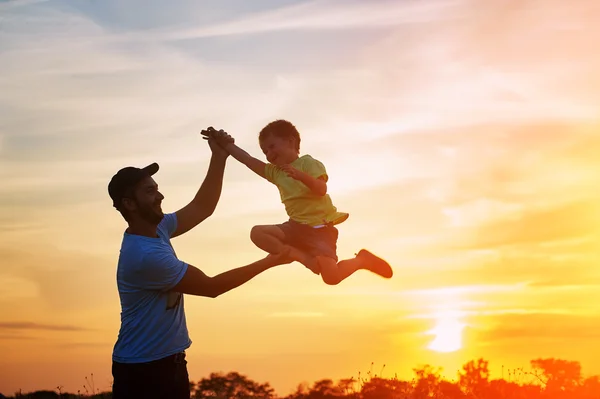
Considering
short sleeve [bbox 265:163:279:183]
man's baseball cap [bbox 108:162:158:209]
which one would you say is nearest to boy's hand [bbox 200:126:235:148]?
short sleeve [bbox 265:163:279:183]

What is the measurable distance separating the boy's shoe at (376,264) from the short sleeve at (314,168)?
1244 mm

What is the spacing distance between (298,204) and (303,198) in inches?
3.9

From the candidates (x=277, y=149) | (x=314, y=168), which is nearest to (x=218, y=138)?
(x=277, y=149)

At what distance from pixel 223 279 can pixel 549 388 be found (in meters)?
6.11

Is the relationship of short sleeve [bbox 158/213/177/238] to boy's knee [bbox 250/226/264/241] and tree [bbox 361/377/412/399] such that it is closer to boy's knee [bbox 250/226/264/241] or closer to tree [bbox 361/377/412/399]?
boy's knee [bbox 250/226/264/241]

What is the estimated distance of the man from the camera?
7.02 metres

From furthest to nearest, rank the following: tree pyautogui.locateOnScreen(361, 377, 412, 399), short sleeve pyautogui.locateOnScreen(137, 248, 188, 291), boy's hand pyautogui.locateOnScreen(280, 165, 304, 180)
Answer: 1. tree pyautogui.locateOnScreen(361, 377, 412, 399)
2. boy's hand pyautogui.locateOnScreen(280, 165, 304, 180)
3. short sleeve pyautogui.locateOnScreen(137, 248, 188, 291)

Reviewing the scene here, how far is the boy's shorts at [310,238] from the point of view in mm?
8422

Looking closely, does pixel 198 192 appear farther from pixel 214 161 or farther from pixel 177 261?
pixel 177 261

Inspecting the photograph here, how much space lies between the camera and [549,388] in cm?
1102

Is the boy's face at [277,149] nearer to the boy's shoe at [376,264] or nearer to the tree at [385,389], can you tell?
the boy's shoe at [376,264]

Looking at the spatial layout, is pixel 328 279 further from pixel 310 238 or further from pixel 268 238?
pixel 268 238

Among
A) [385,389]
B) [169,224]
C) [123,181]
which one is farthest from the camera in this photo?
[385,389]

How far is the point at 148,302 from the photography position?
23.6 feet
